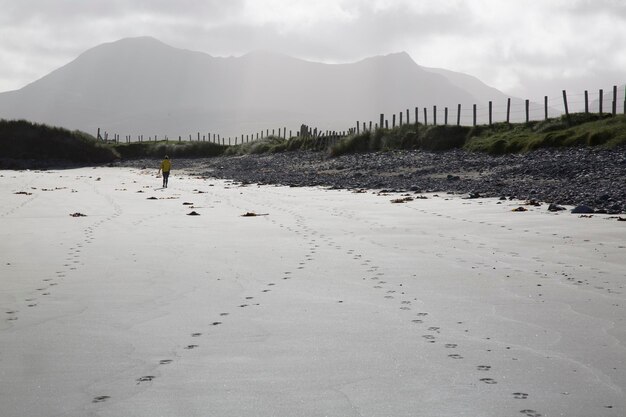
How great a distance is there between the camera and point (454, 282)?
23.6 ft

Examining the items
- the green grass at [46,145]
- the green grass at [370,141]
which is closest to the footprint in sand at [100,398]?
the green grass at [370,141]

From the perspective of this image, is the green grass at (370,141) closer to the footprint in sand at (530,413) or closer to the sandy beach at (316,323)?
the sandy beach at (316,323)

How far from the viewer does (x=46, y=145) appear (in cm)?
6881

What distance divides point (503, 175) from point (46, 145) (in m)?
54.9

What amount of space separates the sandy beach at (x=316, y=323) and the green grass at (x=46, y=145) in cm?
5987

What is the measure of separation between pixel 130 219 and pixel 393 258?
7.76 meters

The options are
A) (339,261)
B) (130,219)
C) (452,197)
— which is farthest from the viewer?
(452,197)

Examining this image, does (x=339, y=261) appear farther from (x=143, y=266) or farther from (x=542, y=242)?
(x=542, y=242)

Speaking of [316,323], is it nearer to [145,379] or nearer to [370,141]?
[145,379]

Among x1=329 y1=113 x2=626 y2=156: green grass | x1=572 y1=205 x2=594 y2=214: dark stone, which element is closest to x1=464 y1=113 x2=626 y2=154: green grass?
x1=329 y1=113 x2=626 y2=156: green grass

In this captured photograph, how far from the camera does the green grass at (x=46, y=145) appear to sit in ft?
221

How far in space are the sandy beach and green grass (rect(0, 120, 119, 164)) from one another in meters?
59.9

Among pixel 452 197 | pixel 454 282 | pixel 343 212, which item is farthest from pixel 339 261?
pixel 452 197

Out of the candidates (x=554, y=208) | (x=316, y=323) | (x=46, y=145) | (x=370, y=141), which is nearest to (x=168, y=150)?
(x=46, y=145)
